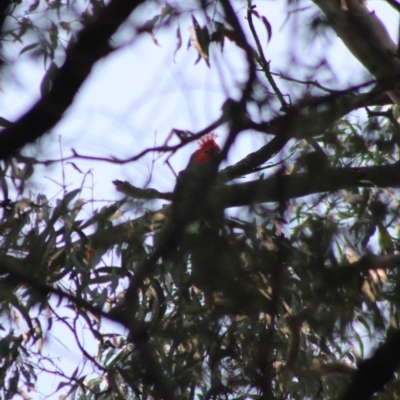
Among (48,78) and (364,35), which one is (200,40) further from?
(48,78)

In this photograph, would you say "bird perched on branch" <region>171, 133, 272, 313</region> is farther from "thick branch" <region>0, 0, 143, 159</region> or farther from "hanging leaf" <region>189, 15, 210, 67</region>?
"hanging leaf" <region>189, 15, 210, 67</region>

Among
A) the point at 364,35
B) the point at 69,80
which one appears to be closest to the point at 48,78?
the point at 69,80

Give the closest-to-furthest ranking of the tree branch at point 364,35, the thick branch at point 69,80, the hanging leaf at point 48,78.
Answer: the thick branch at point 69,80, the hanging leaf at point 48,78, the tree branch at point 364,35

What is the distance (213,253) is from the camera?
4.27 ft

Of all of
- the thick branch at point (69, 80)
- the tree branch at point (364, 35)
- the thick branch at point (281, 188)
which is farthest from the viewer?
the tree branch at point (364, 35)

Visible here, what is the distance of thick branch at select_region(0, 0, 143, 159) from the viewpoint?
1.09 m

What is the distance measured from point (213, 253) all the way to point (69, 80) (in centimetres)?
42

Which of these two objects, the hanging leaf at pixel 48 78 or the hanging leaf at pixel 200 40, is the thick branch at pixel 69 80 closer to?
the hanging leaf at pixel 48 78

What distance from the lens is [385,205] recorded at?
1841 mm

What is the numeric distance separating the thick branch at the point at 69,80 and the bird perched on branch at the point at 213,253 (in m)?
0.26

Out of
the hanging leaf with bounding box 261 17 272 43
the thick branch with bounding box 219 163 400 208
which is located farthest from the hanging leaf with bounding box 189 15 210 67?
the thick branch with bounding box 219 163 400 208

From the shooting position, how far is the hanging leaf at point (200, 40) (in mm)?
1931

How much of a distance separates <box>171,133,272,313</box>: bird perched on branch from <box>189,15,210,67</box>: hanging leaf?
2.24 ft

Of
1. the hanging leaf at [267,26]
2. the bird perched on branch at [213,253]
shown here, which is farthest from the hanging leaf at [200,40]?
the bird perched on branch at [213,253]
